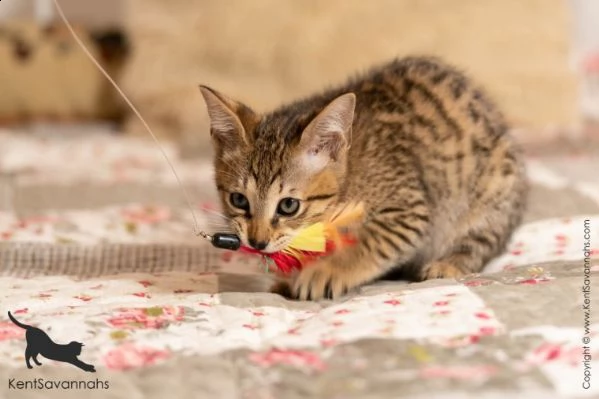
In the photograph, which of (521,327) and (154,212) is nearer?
(521,327)

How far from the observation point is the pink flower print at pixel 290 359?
Result: 117 centimetres

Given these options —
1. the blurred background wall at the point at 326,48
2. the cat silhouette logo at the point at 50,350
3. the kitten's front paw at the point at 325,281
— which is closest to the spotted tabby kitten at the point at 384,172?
the kitten's front paw at the point at 325,281

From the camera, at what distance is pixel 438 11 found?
9.90 feet

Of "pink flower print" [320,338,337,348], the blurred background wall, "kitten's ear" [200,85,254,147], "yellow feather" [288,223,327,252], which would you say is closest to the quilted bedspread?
"pink flower print" [320,338,337,348]

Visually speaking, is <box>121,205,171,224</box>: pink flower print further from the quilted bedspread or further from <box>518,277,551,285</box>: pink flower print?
<box>518,277,551,285</box>: pink flower print

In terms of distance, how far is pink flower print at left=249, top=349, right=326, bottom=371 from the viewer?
46.2 inches

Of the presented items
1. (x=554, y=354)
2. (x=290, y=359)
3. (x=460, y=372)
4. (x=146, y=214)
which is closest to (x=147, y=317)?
(x=290, y=359)

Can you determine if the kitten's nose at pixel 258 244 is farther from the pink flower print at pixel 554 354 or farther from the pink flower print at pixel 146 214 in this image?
the pink flower print at pixel 146 214

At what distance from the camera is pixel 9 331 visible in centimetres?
133

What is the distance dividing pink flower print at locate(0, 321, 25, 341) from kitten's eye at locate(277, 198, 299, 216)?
503 millimetres

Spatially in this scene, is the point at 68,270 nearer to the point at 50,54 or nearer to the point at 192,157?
the point at 192,157

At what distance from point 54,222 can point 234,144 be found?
28.0 inches

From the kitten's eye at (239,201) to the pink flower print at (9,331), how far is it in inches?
18.2

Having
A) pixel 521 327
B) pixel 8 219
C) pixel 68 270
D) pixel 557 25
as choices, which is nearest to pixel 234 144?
pixel 68 270
